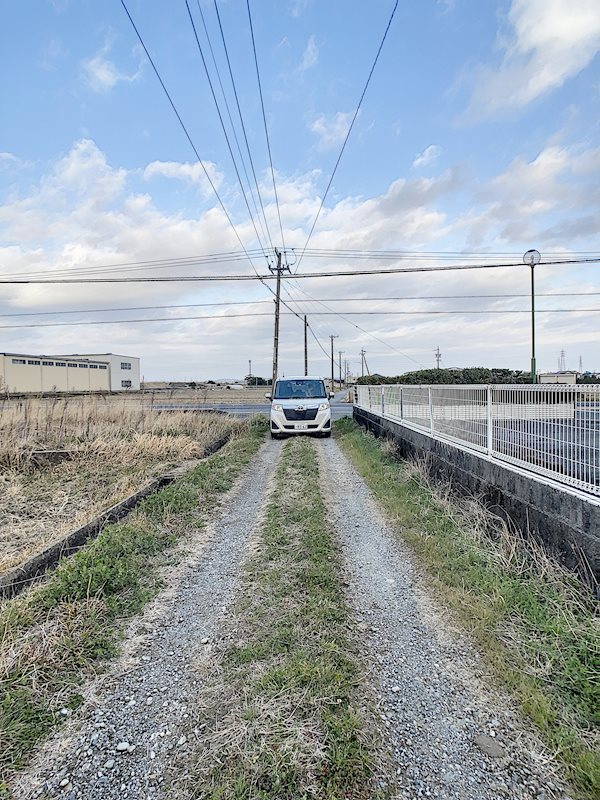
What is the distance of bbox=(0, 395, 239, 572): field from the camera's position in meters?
5.49

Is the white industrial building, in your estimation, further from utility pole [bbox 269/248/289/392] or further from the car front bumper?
the car front bumper

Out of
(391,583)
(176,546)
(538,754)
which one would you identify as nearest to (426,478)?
(391,583)

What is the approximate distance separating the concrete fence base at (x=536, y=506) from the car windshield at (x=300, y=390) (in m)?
7.19

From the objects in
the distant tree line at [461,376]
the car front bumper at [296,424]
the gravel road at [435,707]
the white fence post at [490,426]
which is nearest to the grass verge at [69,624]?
the gravel road at [435,707]

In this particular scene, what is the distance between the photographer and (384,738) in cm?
204

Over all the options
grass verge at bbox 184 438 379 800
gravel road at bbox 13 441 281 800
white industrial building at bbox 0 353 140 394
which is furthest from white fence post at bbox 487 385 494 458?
white industrial building at bbox 0 353 140 394

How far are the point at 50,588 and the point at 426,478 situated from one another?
5172 mm

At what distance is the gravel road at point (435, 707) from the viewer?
1.82m

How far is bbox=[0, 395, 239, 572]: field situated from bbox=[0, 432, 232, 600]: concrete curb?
0.17 meters

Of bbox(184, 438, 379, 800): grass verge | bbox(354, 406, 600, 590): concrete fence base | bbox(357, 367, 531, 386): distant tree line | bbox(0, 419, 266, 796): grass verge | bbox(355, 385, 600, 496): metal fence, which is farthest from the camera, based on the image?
bbox(357, 367, 531, 386): distant tree line

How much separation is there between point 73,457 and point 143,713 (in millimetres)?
8007

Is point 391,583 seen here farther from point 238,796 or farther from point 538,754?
point 238,796

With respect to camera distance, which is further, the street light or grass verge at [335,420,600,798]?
the street light

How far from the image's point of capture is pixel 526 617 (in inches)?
115
